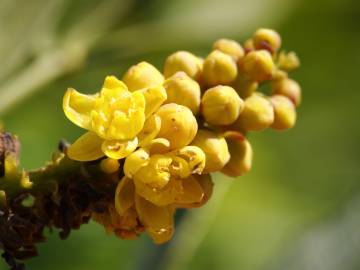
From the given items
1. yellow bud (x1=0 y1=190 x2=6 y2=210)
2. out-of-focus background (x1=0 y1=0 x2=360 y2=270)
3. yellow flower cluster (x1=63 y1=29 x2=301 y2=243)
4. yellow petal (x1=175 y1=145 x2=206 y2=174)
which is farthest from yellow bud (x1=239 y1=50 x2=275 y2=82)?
out-of-focus background (x1=0 y1=0 x2=360 y2=270)

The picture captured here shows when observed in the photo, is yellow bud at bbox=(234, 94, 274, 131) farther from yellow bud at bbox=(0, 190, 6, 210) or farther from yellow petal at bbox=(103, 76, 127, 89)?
yellow bud at bbox=(0, 190, 6, 210)

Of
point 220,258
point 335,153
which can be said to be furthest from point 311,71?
point 220,258

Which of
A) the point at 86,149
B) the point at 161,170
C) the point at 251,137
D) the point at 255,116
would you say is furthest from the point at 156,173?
the point at 251,137

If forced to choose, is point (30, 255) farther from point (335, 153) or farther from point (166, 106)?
point (335, 153)

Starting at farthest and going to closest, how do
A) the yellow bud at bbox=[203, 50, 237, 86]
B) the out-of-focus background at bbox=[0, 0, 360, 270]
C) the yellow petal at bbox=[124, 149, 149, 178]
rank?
1. the out-of-focus background at bbox=[0, 0, 360, 270]
2. the yellow bud at bbox=[203, 50, 237, 86]
3. the yellow petal at bbox=[124, 149, 149, 178]

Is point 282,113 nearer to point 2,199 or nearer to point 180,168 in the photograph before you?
point 180,168

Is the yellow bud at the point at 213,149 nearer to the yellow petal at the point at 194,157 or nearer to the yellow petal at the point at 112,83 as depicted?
the yellow petal at the point at 194,157

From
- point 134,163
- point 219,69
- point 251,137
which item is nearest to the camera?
point 134,163
